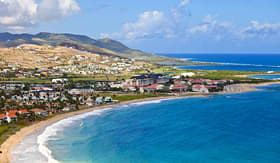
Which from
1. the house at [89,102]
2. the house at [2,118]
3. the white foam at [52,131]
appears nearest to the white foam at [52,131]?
the white foam at [52,131]

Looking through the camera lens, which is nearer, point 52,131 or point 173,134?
point 173,134

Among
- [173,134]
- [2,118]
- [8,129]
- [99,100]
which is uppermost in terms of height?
[99,100]

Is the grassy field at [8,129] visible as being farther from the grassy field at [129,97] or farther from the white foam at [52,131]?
the grassy field at [129,97]

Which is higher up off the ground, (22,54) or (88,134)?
(22,54)

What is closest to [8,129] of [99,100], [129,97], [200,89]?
[99,100]

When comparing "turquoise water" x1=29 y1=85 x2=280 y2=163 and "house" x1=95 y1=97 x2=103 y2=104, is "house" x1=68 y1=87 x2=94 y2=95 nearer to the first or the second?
"house" x1=95 y1=97 x2=103 y2=104

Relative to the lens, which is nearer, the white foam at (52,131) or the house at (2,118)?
the white foam at (52,131)

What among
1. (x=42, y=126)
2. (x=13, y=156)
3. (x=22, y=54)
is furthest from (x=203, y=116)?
(x=22, y=54)

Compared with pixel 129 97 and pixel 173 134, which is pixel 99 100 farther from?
pixel 173 134

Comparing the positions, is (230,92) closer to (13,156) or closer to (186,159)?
(186,159)
